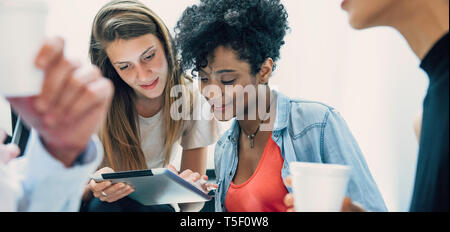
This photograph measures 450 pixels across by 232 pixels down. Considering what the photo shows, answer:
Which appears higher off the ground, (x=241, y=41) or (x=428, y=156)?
(x=241, y=41)

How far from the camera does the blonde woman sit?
133cm

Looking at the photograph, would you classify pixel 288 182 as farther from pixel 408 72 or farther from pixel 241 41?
pixel 408 72

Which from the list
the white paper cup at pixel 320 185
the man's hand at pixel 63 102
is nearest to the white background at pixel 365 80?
the white paper cup at pixel 320 185

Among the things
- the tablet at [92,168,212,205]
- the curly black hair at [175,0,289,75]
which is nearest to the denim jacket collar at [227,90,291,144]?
the curly black hair at [175,0,289,75]

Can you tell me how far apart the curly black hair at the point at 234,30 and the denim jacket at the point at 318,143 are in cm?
19

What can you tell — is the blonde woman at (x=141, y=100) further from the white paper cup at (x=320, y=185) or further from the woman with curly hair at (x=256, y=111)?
the white paper cup at (x=320, y=185)

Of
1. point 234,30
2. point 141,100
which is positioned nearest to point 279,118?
point 234,30

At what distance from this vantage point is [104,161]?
1461mm

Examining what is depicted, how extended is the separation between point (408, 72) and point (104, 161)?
4.58ft

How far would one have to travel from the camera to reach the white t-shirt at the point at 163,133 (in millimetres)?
1493

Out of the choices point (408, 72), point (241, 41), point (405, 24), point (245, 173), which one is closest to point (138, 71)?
point (241, 41)

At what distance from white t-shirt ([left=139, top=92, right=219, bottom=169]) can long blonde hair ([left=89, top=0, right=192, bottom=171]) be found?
3cm

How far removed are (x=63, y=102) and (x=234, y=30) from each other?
0.81m

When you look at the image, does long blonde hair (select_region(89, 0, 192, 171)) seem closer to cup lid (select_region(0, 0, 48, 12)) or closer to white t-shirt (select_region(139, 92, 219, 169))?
white t-shirt (select_region(139, 92, 219, 169))
